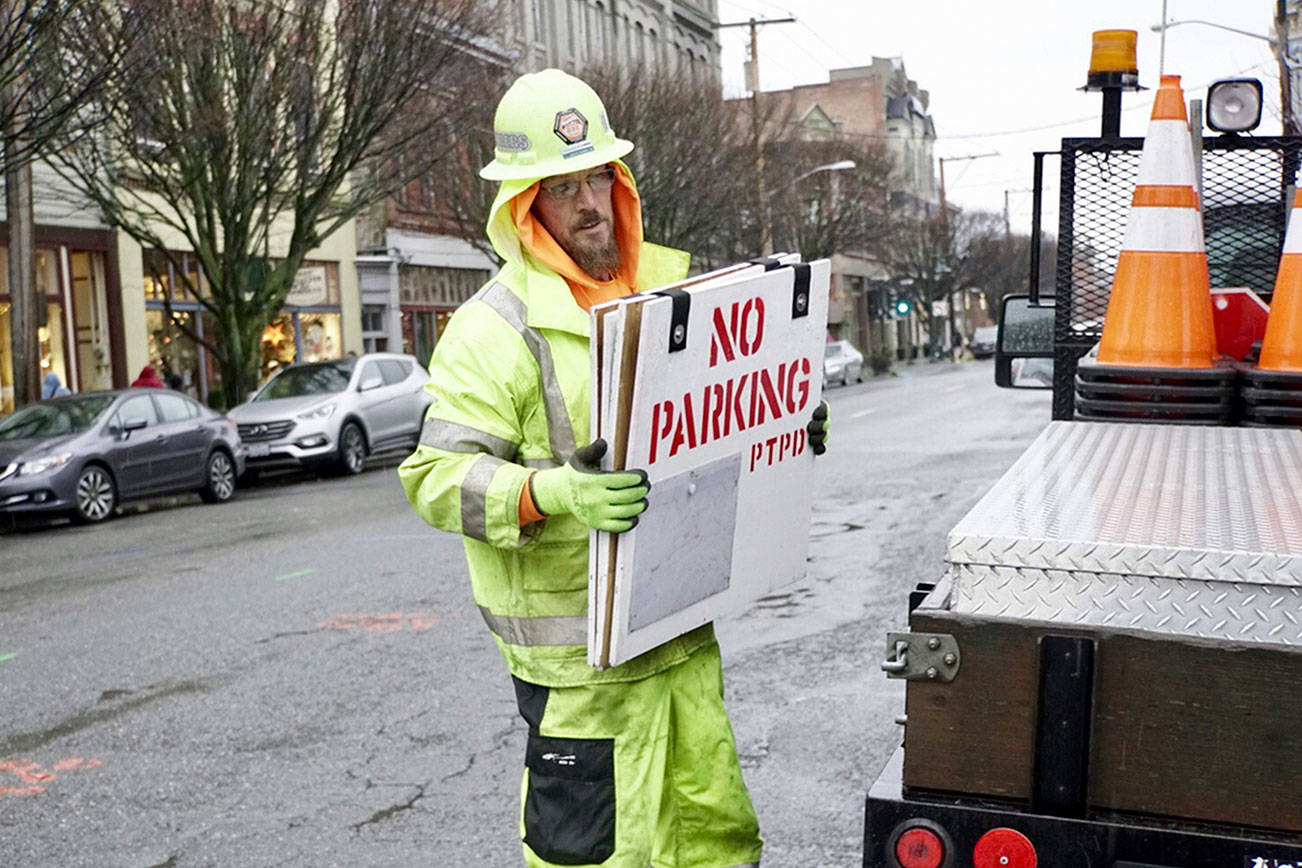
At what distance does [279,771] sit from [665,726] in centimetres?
283

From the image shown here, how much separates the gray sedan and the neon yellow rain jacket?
41.1 feet

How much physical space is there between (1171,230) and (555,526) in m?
1.70

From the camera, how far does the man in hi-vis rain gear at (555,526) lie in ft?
9.51

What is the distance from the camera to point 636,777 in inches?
116

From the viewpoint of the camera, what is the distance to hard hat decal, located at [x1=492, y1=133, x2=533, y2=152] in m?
3.01

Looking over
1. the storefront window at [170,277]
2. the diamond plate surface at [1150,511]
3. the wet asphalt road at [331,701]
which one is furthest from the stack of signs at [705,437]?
the storefront window at [170,277]

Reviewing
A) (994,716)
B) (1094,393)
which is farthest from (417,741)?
(994,716)

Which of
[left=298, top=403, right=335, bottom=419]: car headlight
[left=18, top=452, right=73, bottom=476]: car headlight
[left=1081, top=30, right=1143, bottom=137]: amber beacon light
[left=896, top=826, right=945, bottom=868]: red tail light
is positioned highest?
[left=1081, top=30, right=1143, bottom=137]: amber beacon light

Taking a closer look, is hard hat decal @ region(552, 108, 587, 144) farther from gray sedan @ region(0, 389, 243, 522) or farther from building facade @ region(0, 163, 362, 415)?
building facade @ region(0, 163, 362, 415)

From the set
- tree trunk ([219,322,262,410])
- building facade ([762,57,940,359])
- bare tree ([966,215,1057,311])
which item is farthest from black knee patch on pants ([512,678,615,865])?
bare tree ([966,215,1057,311])

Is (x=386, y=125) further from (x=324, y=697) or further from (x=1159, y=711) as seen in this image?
(x=1159, y=711)

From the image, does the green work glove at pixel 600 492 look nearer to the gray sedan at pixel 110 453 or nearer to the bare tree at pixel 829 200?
the gray sedan at pixel 110 453

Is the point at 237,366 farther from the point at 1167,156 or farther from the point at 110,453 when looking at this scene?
the point at 1167,156

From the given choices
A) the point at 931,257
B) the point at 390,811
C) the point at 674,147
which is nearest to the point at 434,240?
the point at 674,147
